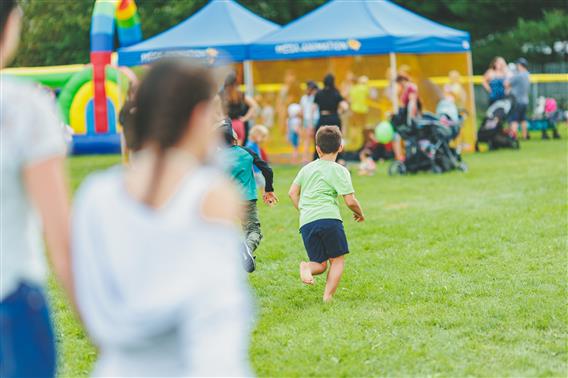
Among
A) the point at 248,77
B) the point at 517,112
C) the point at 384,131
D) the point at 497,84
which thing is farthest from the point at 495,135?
the point at 248,77

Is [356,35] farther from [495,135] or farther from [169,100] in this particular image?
[169,100]

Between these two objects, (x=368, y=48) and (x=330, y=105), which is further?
(x=368, y=48)

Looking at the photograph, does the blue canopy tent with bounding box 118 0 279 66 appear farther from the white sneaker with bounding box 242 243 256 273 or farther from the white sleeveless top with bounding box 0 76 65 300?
the white sleeveless top with bounding box 0 76 65 300

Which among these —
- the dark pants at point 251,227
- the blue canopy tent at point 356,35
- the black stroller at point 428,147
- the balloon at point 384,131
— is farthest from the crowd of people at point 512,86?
the dark pants at point 251,227

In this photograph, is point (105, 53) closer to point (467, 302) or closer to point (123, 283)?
point (467, 302)

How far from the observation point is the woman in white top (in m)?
2.50

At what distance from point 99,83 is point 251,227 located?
1408 cm

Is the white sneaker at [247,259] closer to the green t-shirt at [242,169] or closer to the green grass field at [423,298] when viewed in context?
the green grass field at [423,298]

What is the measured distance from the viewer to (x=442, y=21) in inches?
1473

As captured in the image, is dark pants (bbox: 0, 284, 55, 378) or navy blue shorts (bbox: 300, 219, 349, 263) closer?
dark pants (bbox: 0, 284, 55, 378)

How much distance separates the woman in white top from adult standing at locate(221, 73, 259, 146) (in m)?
9.19

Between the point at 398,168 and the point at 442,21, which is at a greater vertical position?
the point at 442,21

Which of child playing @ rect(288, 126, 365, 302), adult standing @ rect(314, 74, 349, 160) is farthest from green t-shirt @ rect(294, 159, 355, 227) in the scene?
adult standing @ rect(314, 74, 349, 160)

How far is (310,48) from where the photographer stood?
19344 mm
